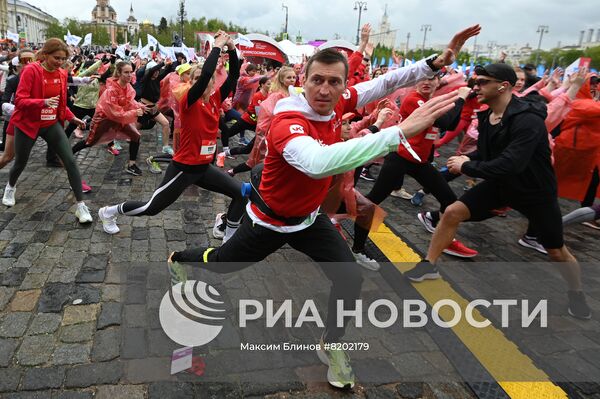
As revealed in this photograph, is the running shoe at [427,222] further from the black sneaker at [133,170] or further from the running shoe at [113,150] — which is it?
the running shoe at [113,150]

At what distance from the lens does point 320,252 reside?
2572mm

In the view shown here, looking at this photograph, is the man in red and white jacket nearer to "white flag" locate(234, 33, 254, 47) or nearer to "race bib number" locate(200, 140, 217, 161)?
"race bib number" locate(200, 140, 217, 161)

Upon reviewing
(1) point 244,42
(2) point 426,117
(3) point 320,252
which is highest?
(1) point 244,42

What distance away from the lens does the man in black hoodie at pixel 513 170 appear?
10.8ft

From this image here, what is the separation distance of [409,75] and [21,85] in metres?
4.13

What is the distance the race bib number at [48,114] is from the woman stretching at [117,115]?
1.82 meters

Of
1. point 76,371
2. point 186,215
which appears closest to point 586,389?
point 76,371

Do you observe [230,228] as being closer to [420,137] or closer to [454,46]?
[420,137]

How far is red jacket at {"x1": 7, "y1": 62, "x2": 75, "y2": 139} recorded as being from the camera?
4.59 m

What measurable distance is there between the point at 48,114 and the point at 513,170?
4.76m

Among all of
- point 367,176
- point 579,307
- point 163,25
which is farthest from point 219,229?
point 163,25

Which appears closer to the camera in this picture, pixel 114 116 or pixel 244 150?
pixel 114 116

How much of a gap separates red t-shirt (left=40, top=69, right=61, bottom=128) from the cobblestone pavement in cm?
104

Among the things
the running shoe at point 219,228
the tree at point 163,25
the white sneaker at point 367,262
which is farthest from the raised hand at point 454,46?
the tree at point 163,25
